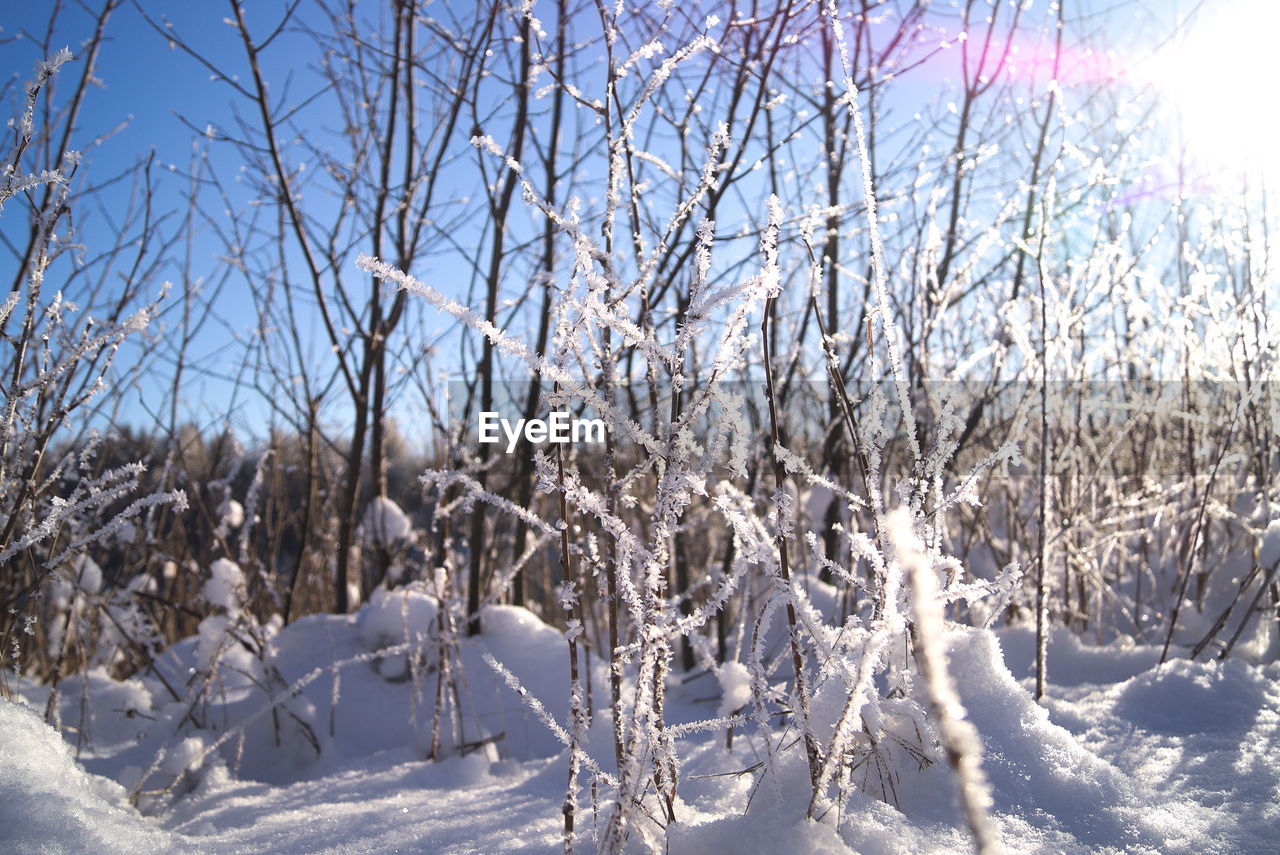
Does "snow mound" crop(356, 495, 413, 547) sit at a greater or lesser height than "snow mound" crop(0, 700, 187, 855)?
greater

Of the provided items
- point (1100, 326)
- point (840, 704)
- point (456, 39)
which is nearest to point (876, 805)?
point (840, 704)

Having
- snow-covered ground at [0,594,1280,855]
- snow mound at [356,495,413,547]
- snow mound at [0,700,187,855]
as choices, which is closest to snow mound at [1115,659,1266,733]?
snow-covered ground at [0,594,1280,855]

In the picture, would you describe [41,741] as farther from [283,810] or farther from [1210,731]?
[1210,731]

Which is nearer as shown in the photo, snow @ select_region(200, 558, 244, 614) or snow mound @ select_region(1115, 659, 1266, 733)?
snow mound @ select_region(1115, 659, 1266, 733)

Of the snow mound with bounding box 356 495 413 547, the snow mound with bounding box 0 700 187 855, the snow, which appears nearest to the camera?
the snow mound with bounding box 0 700 187 855

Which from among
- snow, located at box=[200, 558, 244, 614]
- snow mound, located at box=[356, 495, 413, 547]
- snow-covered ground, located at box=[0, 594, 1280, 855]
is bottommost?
snow-covered ground, located at box=[0, 594, 1280, 855]

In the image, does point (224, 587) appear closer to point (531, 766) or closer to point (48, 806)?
point (531, 766)

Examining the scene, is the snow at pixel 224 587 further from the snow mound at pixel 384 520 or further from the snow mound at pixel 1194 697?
the snow mound at pixel 1194 697

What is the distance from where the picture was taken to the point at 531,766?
1569 millimetres

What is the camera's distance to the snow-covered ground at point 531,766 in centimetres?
84

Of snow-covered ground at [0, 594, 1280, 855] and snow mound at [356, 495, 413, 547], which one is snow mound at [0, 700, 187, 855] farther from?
snow mound at [356, 495, 413, 547]

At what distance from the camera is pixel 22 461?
1267mm

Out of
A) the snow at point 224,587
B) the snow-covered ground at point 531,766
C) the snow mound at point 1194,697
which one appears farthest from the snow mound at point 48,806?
the snow mound at point 1194,697

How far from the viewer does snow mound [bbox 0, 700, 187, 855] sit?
31.8 inches
